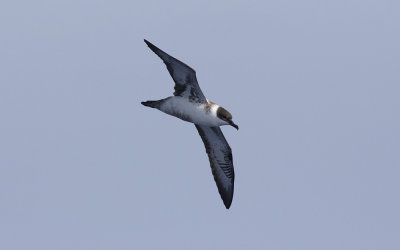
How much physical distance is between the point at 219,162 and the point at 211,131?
4.39ft

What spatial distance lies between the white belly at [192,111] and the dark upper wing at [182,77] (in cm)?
23

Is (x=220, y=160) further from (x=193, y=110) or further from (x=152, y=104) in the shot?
(x=152, y=104)

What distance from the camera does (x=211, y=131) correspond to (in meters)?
25.1

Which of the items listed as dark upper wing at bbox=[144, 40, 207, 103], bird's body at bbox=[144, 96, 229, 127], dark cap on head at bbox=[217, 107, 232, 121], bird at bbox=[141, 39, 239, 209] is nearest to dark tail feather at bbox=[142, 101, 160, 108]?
bird at bbox=[141, 39, 239, 209]

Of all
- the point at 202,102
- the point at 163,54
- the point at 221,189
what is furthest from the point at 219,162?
the point at 163,54

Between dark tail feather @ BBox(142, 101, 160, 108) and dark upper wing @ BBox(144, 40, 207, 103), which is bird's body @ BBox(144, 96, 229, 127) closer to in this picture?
dark upper wing @ BBox(144, 40, 207, 103)

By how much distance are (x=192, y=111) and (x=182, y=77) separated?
118 centimetres

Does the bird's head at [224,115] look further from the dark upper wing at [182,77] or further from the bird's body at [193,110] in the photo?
the dark upper wing at [182,77]

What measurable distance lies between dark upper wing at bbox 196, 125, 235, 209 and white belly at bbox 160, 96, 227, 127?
1.99m

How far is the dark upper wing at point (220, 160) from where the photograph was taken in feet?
82.7

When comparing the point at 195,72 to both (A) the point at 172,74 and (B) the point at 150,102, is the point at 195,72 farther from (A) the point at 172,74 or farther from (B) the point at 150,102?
(B) the point at 150,102

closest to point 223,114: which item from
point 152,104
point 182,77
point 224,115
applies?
point 224,115

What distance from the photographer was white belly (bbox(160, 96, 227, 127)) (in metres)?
22.9

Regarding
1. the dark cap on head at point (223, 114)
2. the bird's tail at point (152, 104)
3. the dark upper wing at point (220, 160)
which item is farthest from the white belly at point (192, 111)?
the dark upper wing at point (220, 160)
